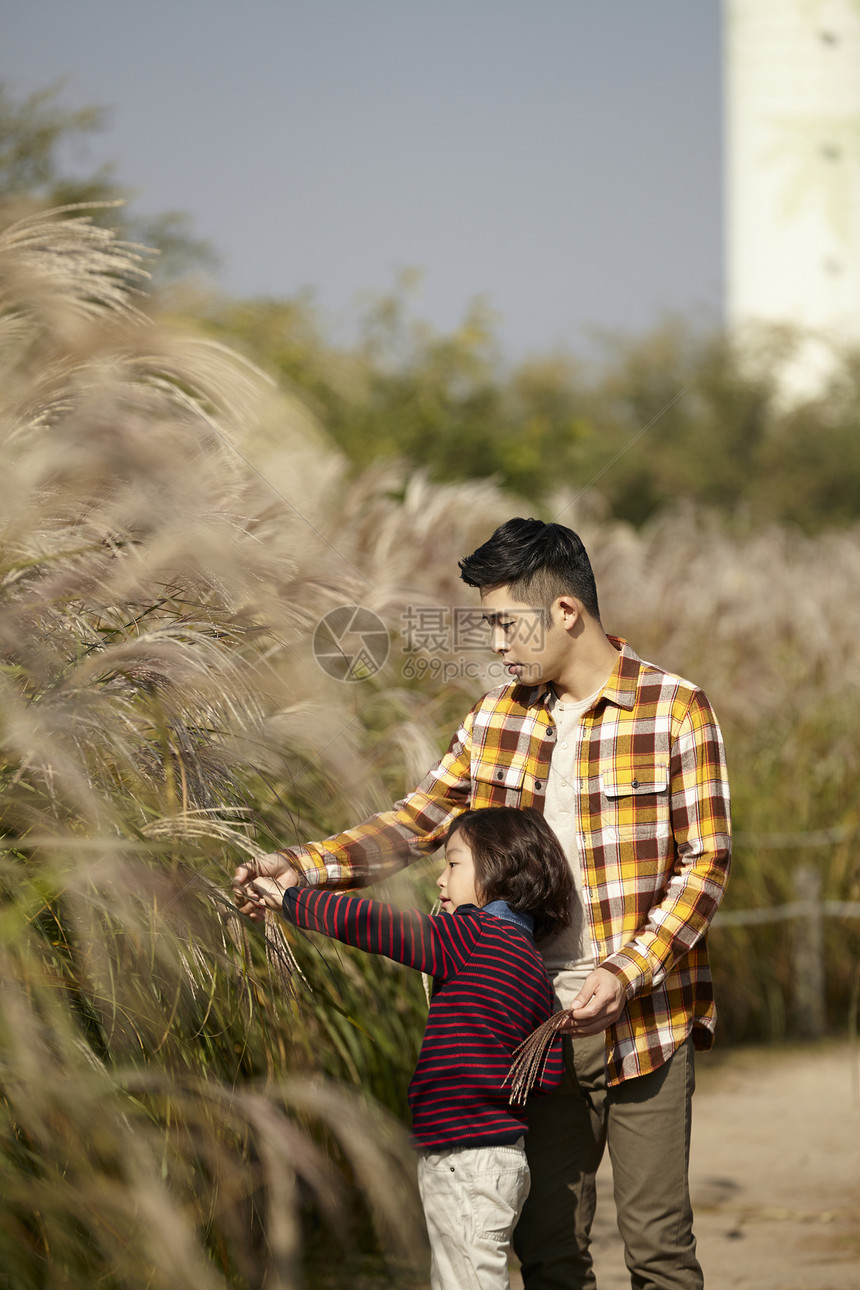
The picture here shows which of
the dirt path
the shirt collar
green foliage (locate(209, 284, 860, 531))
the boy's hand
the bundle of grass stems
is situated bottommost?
the dirt path

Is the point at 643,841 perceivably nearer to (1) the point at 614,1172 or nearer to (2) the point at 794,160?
(1) the point at 614,1172

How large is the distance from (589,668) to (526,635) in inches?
6.9

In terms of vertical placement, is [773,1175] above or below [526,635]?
below

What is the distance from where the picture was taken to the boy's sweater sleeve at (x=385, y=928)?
6.61 ft

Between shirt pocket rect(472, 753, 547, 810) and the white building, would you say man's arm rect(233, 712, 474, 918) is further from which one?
the white building

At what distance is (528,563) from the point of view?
218cm

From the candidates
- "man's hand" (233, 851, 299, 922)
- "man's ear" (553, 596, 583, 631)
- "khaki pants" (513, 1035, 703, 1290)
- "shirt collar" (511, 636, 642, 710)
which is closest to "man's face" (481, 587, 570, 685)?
"man's ear" (553, 596, 583, 631)

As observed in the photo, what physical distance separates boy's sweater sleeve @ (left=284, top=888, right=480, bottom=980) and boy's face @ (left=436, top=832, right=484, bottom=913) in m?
0.06

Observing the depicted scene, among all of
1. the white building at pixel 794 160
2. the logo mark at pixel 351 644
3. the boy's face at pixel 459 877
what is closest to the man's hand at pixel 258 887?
the boy's face at pixel 459 877

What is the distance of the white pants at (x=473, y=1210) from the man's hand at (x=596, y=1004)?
265 millimetres

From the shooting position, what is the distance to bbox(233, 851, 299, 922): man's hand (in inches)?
80.3

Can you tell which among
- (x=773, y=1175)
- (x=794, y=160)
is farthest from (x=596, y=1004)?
(x=794, y=160)

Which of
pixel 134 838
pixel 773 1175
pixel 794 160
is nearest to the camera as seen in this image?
pixel 134 838

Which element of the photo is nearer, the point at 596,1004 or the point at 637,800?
the point at 596,1004
